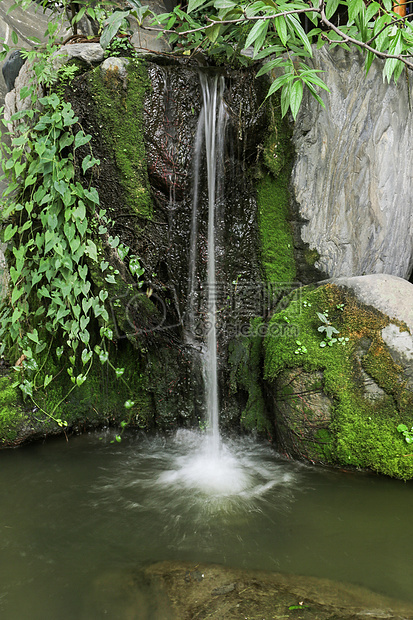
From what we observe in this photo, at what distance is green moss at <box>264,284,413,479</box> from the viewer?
9.57 ft

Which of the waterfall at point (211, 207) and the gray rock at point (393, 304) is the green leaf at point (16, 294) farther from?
the gray rock at point (393, 304)

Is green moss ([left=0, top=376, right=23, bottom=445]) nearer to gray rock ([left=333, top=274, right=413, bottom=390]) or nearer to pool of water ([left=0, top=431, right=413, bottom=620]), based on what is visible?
pool of water ([left=0, top=431, right=413, bottom=620])

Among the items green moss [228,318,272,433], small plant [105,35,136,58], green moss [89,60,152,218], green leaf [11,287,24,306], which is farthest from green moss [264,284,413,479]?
small plant [105,35,136,58]

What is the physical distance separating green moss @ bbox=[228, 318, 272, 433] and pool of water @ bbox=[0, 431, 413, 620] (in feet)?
0.90

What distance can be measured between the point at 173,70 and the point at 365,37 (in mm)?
1758

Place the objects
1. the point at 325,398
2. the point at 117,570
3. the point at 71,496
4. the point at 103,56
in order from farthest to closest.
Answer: the point at 103,56, the point at 325,398, the point at 71,496, the point at 117,570

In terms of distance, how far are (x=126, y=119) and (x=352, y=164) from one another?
206 centimetres

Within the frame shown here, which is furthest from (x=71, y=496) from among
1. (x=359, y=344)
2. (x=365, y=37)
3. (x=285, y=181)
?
(x=365, y=37)

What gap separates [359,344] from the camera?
3.16m

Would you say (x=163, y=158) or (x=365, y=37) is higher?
(x=365, y=37)

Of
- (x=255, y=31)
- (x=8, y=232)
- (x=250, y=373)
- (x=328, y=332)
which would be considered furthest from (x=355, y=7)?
(x=8, y=232)

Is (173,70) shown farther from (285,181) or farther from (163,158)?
(285,181)

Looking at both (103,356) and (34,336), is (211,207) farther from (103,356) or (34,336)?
(34,336)

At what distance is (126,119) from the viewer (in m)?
3.58
